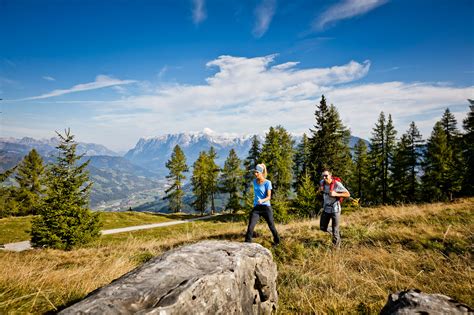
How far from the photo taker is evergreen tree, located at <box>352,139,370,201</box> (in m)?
42.0

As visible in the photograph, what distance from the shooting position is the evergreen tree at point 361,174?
1652 inches

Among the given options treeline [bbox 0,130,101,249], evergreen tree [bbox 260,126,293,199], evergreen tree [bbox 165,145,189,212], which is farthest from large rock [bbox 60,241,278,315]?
evergreen tree [bbox 165,145,189,212]

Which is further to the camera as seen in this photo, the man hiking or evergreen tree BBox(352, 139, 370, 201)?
evergreen tree BBox(352, 139, 370, 201)

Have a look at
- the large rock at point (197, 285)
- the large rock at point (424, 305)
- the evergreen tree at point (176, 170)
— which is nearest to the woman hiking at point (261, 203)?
the large rock at point (197, 285)

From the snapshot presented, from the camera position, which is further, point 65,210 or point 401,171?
point 401,171

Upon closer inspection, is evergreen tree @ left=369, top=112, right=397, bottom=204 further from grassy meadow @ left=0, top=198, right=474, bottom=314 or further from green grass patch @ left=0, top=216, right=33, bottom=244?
green grass patch @ left=0, top=216, right=33, bottom=244

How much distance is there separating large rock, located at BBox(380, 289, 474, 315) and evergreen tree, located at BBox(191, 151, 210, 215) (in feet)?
152

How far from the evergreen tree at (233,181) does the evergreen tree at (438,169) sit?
29.9m

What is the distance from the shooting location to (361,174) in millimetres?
42750

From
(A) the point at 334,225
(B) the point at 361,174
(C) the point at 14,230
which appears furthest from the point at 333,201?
(B) the point at 361,174

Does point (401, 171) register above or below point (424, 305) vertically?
below

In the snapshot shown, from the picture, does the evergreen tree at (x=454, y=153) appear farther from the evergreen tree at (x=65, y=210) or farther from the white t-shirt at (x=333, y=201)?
the evergreen tree at (x=65, y=210)

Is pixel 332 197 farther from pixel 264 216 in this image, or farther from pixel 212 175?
pixel 212 175

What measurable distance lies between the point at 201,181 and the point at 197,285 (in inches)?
1924
